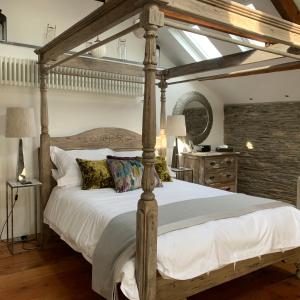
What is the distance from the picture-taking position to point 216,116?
5453 millimetres

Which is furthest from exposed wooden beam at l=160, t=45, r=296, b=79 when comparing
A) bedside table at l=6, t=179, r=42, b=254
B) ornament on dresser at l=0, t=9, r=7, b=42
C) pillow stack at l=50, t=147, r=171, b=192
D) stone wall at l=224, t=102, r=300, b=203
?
bedside table at l=6, t=179, r=42, b=254

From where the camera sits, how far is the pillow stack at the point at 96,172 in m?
3.23

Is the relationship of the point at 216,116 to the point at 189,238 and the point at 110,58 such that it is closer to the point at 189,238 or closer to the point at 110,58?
the point at 110,58

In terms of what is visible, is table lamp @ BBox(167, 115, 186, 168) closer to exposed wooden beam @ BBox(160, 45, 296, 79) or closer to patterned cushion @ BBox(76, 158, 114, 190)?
exposed wooden beam @ BBox(160, 45, 296, 79)

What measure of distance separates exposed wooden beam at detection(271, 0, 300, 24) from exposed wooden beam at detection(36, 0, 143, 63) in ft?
6.91

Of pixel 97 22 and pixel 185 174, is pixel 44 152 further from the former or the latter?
pixel 185 174

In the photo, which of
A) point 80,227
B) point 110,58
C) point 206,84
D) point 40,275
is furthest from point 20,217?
point 206,84

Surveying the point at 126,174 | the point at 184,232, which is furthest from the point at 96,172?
the point at 184,232

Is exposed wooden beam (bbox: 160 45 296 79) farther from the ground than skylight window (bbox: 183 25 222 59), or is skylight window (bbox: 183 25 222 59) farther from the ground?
skylight window (bbox: 183 25 222 59)

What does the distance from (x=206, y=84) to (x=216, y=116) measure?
1.92 ft

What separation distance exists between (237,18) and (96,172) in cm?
196

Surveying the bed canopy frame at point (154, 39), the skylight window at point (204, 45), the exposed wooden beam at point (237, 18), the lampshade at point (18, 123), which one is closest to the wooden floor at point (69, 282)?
the bed canopy frame at point (154, 39)

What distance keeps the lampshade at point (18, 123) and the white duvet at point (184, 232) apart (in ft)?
2.32

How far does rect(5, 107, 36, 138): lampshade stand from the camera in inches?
126
